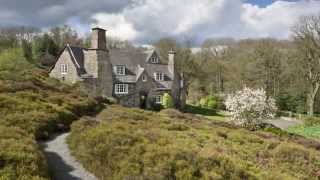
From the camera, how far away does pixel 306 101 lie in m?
61.4

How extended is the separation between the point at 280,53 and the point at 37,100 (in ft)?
150

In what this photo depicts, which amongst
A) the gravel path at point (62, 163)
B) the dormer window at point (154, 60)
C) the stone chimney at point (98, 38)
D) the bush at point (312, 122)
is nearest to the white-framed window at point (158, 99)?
the dormer window at point (154, 60)

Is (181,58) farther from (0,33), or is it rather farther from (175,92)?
(0,33)

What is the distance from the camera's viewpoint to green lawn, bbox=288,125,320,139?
126 ft

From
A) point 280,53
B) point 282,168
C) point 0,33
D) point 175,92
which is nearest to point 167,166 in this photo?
point 282,168

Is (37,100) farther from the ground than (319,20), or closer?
closer

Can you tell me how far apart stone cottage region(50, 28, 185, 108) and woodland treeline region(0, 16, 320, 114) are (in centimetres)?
1146

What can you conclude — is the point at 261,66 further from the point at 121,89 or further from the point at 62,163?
the point at 62,163

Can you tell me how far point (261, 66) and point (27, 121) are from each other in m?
47.9

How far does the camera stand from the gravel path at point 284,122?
155ft

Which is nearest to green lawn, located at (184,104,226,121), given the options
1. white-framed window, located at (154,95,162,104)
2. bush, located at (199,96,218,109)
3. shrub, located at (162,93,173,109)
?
bush, located at (199,96,218,109)

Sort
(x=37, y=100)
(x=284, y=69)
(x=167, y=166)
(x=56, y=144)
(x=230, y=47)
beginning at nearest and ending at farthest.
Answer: (x=167, y=166) < (x=56, y=144) < (x=37, y=100) < (x=284, y=69) < (x=230, y=47)

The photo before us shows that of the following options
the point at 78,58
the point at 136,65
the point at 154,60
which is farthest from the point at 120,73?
the point at 154,60

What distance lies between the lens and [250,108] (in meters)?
34.5
